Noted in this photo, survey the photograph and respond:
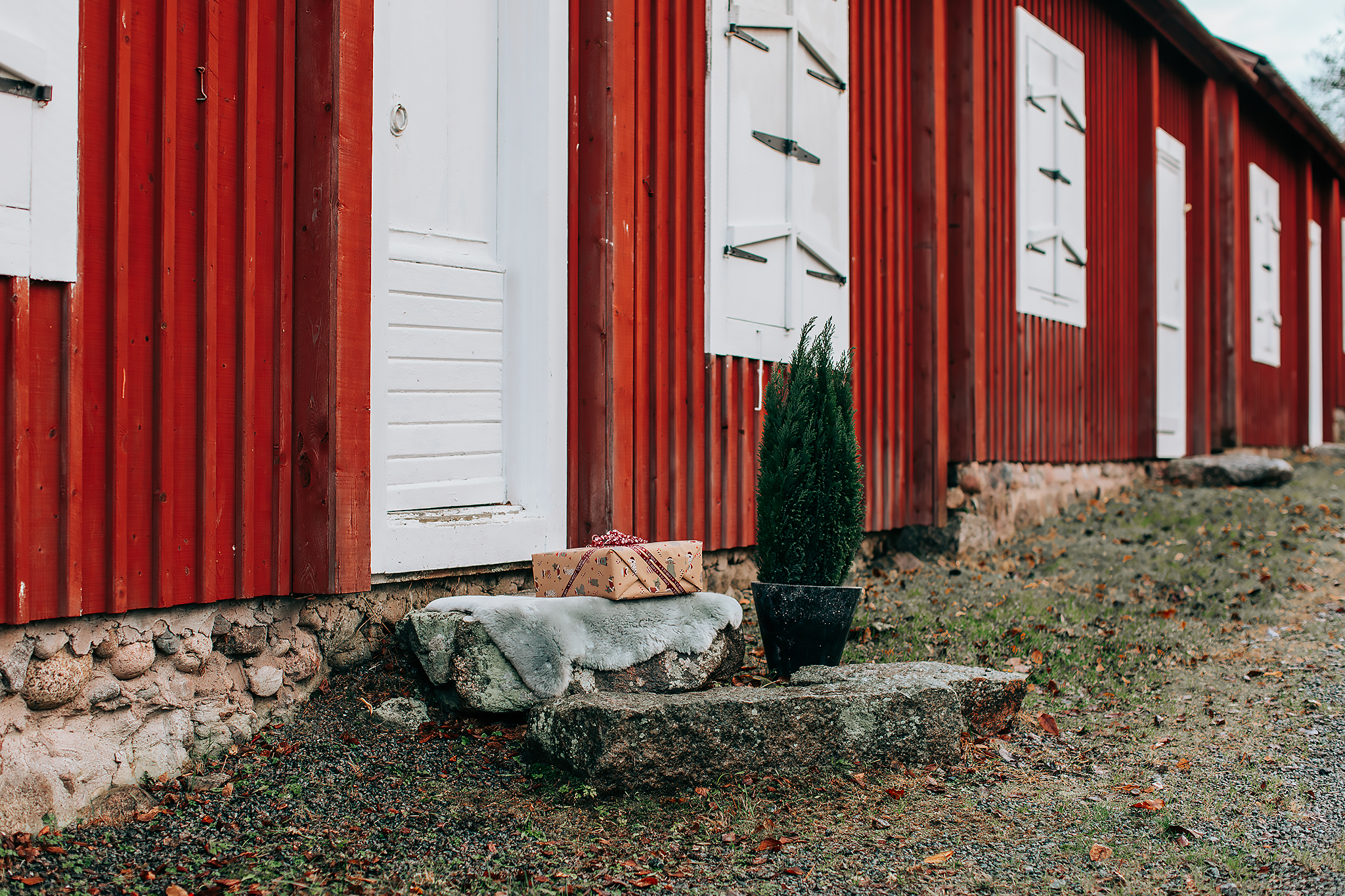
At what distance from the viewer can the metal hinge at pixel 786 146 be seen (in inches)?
219

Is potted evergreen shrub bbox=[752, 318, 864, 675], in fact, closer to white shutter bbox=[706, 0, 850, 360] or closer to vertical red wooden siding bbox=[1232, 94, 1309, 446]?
white shutter bbox=[706, 0, 850, 360]

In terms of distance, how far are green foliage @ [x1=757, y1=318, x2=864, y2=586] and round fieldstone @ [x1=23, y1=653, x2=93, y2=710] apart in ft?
7.94

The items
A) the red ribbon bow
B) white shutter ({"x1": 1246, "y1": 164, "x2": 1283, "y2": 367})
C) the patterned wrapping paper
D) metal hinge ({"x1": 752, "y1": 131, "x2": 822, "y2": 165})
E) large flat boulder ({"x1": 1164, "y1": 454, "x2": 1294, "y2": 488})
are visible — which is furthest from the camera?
white shutter ({"x1": 1246, "y1": 164, "x2": 1283, "y2": 367})

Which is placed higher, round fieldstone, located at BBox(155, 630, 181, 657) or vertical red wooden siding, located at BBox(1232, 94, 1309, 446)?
vertical red wooden siding, located at BBox(1232, 94, 1309, 446)

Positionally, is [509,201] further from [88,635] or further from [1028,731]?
[1028,731]

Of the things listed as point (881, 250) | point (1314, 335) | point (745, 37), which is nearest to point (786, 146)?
point (745, 37)

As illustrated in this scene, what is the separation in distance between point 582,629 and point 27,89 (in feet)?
7.52

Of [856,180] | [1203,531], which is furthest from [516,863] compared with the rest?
[1203,531]

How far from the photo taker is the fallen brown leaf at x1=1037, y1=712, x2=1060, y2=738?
13.1ft

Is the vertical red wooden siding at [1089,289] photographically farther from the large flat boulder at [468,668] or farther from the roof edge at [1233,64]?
the large flat boulder at [468,668]

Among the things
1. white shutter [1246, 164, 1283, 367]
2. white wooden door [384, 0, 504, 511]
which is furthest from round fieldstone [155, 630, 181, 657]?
→ white shutter [1246, 164, 1283, 367]

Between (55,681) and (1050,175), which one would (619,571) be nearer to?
(55,681)

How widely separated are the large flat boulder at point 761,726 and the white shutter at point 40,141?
75.5 inches

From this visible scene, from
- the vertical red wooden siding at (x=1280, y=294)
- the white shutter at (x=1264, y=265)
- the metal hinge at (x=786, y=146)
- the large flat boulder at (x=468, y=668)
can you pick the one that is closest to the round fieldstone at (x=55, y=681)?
the large flat boulder at (x=468, y=668)
